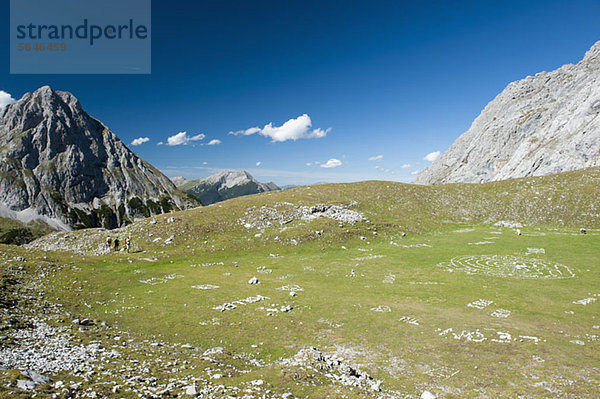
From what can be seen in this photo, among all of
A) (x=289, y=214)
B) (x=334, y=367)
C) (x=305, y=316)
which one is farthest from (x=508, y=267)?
(x=289, y=214)

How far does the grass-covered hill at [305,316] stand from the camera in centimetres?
1170

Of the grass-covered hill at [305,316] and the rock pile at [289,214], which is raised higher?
the rock pile at [289,214]

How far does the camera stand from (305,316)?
21.0 m

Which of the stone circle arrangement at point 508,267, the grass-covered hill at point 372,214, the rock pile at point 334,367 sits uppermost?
the grass-covered hill at point 372,214

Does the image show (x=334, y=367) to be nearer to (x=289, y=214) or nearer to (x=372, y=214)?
(x=289, y=214)

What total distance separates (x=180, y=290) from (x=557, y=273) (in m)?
39.5

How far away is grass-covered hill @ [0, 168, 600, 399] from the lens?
1170 cm

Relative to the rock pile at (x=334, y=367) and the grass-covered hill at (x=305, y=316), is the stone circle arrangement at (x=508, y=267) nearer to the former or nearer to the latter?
the grass-covered hill at (x=305, y=316)

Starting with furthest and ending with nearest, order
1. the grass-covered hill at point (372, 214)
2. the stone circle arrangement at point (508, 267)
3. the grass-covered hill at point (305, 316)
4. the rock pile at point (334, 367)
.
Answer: the grass-covered hill at point (372, 214)
the stone circle arrangement at point (508, 267)
the rock pile at point (334, 367)
the grass-covered hill at point (305, 316)

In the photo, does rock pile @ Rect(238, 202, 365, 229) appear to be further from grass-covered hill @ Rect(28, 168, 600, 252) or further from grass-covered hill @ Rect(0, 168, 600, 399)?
grass-covered hill @ Rect(0, 168, 600, 399)

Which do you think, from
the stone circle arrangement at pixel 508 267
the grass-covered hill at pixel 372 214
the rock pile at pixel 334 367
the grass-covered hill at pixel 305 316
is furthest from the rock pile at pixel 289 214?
the rock pile at pixel 334 367

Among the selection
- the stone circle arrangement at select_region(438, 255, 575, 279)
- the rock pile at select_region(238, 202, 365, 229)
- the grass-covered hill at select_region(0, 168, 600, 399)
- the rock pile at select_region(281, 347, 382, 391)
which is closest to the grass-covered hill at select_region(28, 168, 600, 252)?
the rock pile at select_region(238, 202, 365, 229)

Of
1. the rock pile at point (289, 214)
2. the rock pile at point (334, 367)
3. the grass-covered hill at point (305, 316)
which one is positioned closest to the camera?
the grass-covered hill at point (305, 316)

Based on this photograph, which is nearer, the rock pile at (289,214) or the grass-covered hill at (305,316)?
the grass-covered hill at (305,316)
